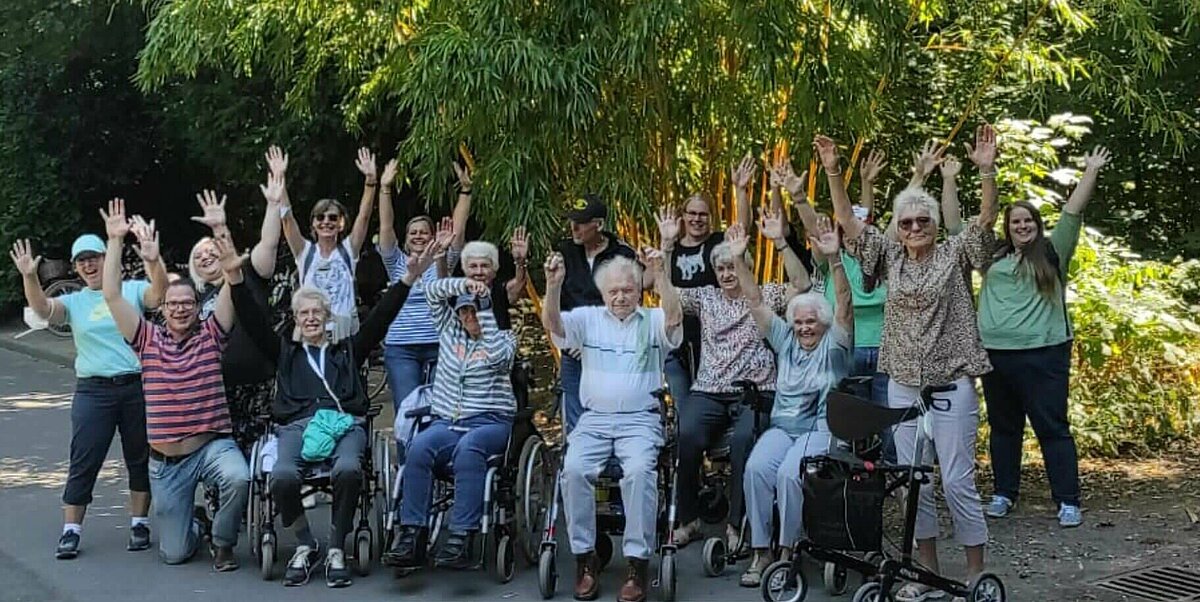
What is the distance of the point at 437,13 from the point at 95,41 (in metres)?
9.82

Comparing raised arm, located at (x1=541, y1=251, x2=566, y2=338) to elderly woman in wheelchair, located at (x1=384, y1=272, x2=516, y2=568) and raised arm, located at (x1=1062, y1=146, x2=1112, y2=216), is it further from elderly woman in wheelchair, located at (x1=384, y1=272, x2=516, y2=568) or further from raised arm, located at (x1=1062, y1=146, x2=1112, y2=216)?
raised arm, located at (x1=1062, y1=146, x2=1112, y2=216)

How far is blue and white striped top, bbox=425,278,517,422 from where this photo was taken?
5.19 m

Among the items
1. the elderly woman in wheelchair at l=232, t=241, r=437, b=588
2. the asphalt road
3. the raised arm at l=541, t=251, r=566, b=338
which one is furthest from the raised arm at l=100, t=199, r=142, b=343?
the raised arm at l=541, t=251, r=566, b=338

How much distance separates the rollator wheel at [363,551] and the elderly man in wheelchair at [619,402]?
82 cm

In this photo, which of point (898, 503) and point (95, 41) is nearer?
point (898, 503)

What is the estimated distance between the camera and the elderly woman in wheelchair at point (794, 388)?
4.84 meters

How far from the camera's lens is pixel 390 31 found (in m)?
6.73

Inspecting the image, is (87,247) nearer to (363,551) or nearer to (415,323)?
(415,323)

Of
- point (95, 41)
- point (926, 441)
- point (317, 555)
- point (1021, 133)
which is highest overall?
point (95, 41)

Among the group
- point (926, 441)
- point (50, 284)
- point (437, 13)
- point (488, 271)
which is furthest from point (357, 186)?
point (926, 441)

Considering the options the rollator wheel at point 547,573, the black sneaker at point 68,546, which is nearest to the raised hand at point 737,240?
the rollator wheel at point 547,573

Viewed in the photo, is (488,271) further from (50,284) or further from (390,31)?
(50,284)

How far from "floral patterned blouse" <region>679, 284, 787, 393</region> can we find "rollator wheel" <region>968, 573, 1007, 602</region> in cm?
123

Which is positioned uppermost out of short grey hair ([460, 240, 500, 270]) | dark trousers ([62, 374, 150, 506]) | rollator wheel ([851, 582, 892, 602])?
short grey hair ([460, 240, 500, 270])
